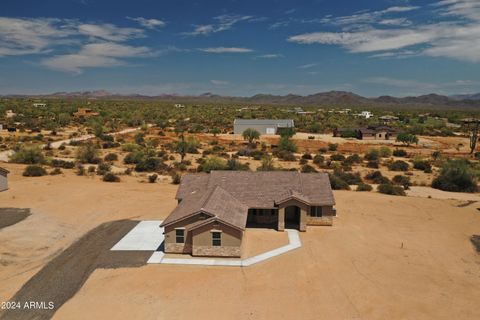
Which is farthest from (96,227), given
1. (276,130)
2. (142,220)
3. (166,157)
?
(276,130)

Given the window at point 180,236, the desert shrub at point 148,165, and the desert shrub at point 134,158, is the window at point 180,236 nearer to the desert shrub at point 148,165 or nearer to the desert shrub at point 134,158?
the desert shrub at point 148,165

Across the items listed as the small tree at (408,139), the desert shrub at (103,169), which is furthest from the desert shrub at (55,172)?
the small tree at (408,139)

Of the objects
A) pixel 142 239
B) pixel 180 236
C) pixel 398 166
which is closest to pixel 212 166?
pixel 142 239

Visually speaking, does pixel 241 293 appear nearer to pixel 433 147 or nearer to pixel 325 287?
pixel 325 287

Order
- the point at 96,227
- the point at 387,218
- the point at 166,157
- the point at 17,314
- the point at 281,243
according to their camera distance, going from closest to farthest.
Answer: the point at 17,314 → the point at 281,243 → the point at 96,227 → the point at 387,218 → the point at 166,157

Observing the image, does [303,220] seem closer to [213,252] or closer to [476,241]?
[213,252]
